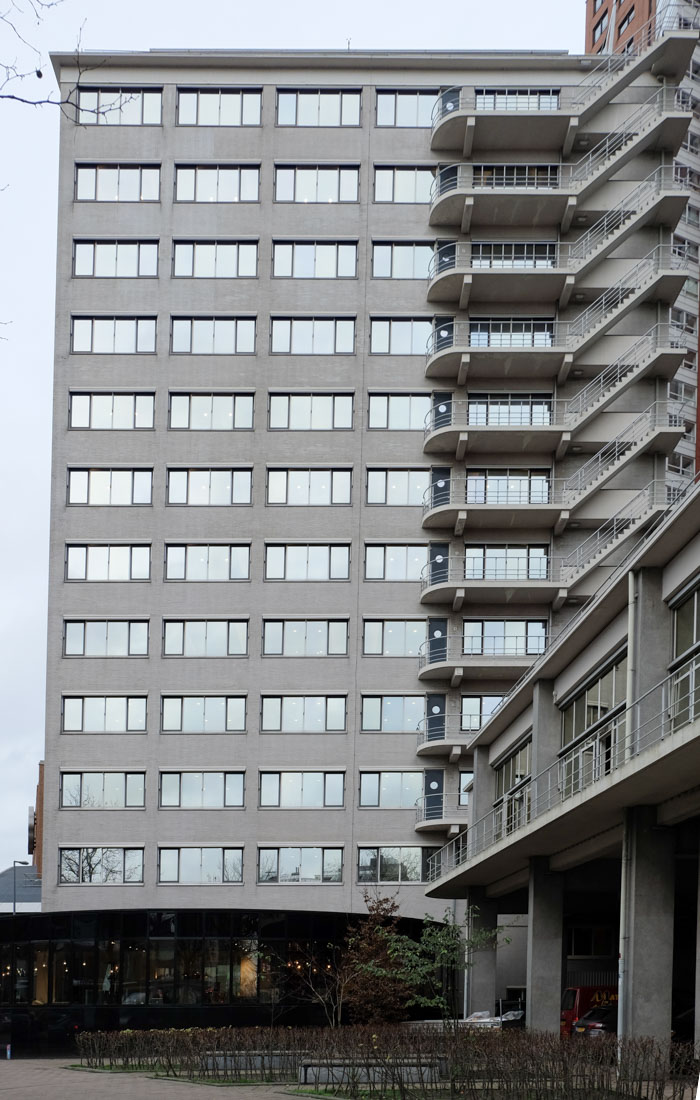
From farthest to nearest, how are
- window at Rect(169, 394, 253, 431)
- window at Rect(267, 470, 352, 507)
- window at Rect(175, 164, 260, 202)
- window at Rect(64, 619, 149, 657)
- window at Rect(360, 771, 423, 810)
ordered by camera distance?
window at Rect(175, 164, 260, 202), window at Rect(169, 394, 253, 431), window at Rect(267, 470, 352, 507), window at Rect(64, 619, 149, 657), window at Rect(360, 771, 423, 810)

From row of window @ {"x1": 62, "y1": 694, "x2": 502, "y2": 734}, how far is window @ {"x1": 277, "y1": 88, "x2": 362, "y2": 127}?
86.9 ft

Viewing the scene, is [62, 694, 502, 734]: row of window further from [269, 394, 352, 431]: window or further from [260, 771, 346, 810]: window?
[269, 394, 352, 431]: window

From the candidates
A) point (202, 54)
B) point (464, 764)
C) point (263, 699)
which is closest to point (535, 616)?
point (464, 764)

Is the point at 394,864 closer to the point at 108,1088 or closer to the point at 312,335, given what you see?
the point at 312,335

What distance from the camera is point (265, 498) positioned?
6359 centimetres

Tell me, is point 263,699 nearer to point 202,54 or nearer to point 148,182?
point 148,182

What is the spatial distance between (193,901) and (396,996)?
16.0 meters

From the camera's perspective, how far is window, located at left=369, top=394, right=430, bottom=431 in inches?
2518

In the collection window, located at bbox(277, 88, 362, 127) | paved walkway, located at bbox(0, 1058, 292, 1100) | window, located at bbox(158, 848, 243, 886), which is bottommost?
paved walkway, located at bbox(0, 1058, 292, 1100)

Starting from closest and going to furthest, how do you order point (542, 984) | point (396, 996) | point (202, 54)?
point (542, 984) < point (396, 996) < point (202, 54)

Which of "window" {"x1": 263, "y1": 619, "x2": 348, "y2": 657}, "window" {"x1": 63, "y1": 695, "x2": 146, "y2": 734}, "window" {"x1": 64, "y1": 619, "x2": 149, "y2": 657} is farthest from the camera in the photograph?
"window" {"x1": 64, "y1": 619, "x2": 149, "y2": 657}

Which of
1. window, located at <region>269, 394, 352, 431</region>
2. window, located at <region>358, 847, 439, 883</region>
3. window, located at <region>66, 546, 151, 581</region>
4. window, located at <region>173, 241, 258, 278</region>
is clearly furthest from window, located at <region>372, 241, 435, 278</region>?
window, located at <region>358, 847, 439, 883</region>

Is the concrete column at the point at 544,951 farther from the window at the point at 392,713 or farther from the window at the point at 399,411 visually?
the window at the point at 399,411

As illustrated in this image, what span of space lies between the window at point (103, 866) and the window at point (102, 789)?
190 cm
